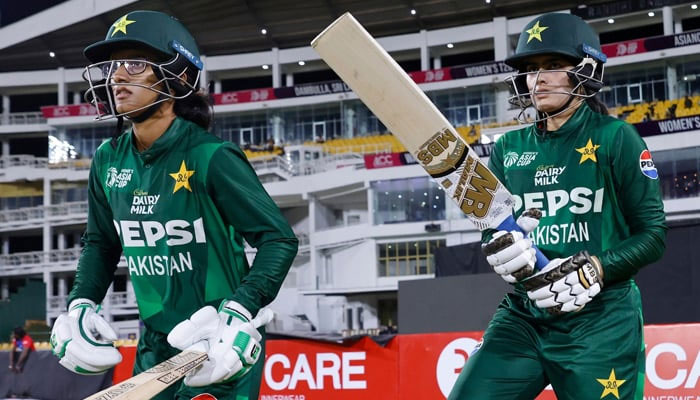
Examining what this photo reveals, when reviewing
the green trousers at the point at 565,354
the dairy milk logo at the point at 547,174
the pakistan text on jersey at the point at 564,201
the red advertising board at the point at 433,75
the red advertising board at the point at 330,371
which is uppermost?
the red advertising board at the point at 433,75

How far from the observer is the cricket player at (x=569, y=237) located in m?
3.94

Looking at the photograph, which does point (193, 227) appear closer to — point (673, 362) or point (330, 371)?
point (673, 362)

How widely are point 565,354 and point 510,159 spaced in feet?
3.16

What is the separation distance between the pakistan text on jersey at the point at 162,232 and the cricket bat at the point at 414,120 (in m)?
0.86

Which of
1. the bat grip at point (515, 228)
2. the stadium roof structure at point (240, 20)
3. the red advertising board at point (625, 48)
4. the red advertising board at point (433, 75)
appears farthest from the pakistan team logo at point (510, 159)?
the stadium roof structure at point (240, 20)

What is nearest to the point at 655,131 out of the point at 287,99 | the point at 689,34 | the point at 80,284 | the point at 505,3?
the point at 689,34

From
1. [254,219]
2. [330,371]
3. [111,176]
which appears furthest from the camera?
[330,371]

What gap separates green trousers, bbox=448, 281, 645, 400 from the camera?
13.4 feet

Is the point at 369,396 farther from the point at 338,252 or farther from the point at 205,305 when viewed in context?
the point at 338,252

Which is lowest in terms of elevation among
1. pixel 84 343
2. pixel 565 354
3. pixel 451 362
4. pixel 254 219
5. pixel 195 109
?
pixel 451 362

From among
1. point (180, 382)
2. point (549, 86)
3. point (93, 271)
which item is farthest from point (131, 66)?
point (549, 86)

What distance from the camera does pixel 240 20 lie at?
55.4m

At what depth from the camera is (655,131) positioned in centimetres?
3819

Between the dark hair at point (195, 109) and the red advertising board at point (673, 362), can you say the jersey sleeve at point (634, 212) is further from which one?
the red advertising board at point (673, 362)
